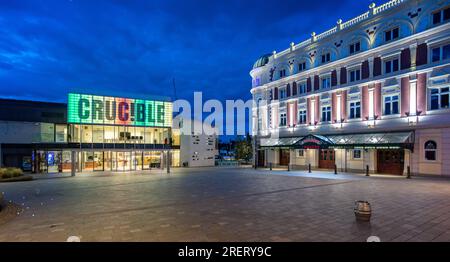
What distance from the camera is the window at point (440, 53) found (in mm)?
20141

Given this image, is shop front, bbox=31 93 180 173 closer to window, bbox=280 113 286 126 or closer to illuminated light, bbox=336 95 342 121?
window, bbox=280 113 286 126

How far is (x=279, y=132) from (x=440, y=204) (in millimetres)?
25080

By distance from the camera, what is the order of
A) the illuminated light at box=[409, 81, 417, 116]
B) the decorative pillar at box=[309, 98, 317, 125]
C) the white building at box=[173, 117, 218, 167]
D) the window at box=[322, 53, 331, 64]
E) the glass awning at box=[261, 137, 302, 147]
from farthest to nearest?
the white building at box=[173, 117, 218, 167] → the glass awning at box=[261, 137, 302, 147] → the decorative pillar at box=[309, 98, 317, 125] → the window at box=[322, 53, 331, 64] → the illuminated light at box=[409, 81, 417, 116]

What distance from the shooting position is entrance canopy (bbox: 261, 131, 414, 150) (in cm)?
2161

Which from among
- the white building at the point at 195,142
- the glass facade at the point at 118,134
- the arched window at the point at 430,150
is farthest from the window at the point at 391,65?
the glass facade at the point at 118,134

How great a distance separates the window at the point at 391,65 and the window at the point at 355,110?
387 cm

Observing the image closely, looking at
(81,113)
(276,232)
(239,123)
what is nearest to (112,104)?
(81,113)

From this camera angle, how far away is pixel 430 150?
21062 mm

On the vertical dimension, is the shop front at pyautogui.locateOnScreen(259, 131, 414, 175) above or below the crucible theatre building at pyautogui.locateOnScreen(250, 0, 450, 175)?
below

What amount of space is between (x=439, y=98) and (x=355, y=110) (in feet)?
23.7

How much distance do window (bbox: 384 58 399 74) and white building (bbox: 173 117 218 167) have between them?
24.7m

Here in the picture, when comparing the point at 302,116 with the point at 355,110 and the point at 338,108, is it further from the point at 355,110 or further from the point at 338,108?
the point at 355,110

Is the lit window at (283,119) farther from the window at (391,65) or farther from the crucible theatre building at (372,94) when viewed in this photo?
the window at (391,65)

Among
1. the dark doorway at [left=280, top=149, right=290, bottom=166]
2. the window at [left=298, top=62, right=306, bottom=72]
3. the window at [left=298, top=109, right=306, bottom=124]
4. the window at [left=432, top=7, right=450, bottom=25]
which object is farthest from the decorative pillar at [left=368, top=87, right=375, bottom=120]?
the dark doorway at [left=280, top=149, right=290, bottom=166]
